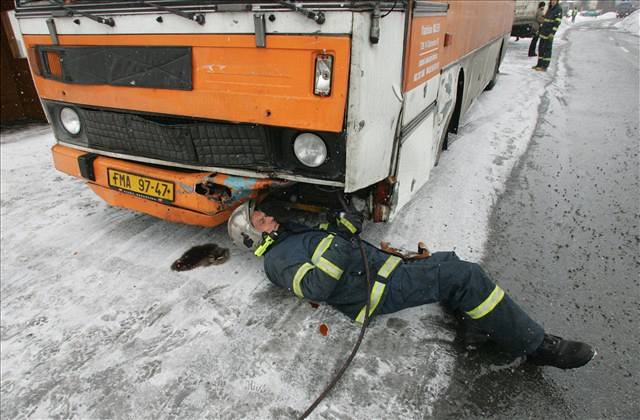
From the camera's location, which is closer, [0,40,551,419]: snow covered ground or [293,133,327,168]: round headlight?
[0,40,551,419]: snow covered ground

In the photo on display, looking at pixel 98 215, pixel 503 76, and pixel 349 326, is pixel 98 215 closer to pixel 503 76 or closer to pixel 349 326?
pixel 349 326

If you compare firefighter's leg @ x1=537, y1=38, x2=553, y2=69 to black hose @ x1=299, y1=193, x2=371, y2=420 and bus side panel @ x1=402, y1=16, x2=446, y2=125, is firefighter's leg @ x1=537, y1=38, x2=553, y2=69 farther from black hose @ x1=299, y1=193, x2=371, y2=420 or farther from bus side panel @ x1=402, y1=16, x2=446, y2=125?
black hose @ x1=299, y1=193, x2=371, y2=420

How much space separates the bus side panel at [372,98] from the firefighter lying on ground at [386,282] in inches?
17.3

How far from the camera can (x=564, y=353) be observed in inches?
86.7

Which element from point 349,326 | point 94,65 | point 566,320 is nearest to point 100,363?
point 349,326

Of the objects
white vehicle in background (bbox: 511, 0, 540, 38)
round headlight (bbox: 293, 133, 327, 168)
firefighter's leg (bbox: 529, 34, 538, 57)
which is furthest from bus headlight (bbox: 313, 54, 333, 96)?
white vehicle in background (bbox: 511, 0, 540, 38)

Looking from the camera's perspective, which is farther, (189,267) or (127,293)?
(189,267)

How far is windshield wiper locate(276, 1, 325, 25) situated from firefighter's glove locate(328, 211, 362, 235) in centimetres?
121

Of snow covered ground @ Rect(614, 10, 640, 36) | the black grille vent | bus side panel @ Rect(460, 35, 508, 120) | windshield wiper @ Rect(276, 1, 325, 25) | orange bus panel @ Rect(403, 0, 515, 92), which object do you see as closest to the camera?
A: windshield wiper @ Rect(276, 1, 325, 25)

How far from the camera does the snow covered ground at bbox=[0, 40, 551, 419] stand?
213 centimetres

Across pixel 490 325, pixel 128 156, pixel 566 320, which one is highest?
pixel 128 156

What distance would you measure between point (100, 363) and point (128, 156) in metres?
1.47

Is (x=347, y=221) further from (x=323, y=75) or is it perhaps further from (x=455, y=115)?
(x=455, y=115)

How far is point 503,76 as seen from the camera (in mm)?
10633
